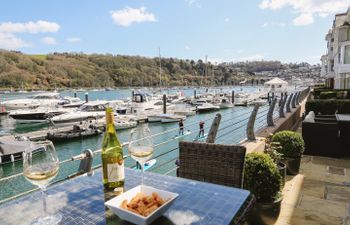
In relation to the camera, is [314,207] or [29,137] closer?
[314,207]

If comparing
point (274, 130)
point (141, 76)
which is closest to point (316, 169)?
point (274, 130)

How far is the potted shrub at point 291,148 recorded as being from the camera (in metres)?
4.01

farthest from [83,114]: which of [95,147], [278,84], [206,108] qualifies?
[278,84]

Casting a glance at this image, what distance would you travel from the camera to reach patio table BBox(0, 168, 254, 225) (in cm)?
121

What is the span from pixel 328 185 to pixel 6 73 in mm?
87105

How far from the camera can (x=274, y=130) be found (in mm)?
5730

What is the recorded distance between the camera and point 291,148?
13.3 feet

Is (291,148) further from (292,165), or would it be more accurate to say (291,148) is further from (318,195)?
(318,195)

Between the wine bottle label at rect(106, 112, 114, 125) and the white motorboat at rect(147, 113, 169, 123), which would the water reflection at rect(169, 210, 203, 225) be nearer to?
the wine bottle label at rect(106, 112, 114, 125)

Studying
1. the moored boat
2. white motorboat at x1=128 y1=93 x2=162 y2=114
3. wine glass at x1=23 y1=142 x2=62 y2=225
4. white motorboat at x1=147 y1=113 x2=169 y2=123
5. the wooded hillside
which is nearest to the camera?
wine glass at x1=23 y1=142 x2=62 y2=225

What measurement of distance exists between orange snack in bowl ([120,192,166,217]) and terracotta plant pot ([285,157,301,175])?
3.42 m

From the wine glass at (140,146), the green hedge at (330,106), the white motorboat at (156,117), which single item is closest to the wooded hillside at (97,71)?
the white motorboat at (156,117)

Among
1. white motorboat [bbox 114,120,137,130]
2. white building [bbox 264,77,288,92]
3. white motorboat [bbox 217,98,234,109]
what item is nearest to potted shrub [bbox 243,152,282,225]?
white motorboat [bbox 114,120,137,130]

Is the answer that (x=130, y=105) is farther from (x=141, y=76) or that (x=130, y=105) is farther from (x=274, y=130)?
(x=141, y=76)
